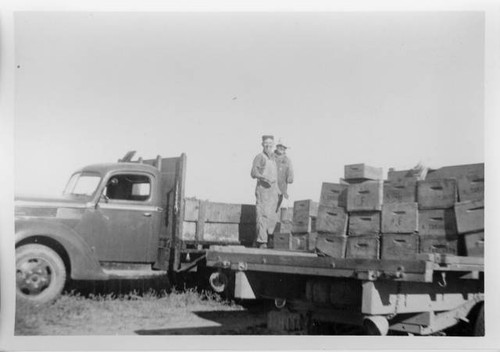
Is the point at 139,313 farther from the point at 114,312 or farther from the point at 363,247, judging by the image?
the point at 363,247

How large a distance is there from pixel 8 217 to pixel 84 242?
103 cm

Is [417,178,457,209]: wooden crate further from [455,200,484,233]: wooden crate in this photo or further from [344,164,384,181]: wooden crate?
[344,164,384,181]: wooden crate

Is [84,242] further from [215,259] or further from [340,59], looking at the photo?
[340,59]

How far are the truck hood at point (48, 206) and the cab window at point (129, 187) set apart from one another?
0.32m

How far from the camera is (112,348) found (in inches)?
196

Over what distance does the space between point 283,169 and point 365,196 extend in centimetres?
259

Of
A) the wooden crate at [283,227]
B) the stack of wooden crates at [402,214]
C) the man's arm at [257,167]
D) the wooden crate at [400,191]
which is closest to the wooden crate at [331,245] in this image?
the stack of wooden crates at [402,214]

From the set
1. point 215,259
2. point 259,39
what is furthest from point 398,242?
point 259,39

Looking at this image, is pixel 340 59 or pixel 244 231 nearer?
pixel 340 59

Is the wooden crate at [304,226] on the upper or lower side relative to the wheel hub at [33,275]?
upper

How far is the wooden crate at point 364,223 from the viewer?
5469 mm

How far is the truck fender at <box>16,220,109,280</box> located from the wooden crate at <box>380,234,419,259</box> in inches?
126

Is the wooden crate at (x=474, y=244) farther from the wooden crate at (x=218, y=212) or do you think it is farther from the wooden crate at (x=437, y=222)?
the wooden crate at (x=218, y=212)

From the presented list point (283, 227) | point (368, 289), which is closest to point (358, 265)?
point (368, 289)
